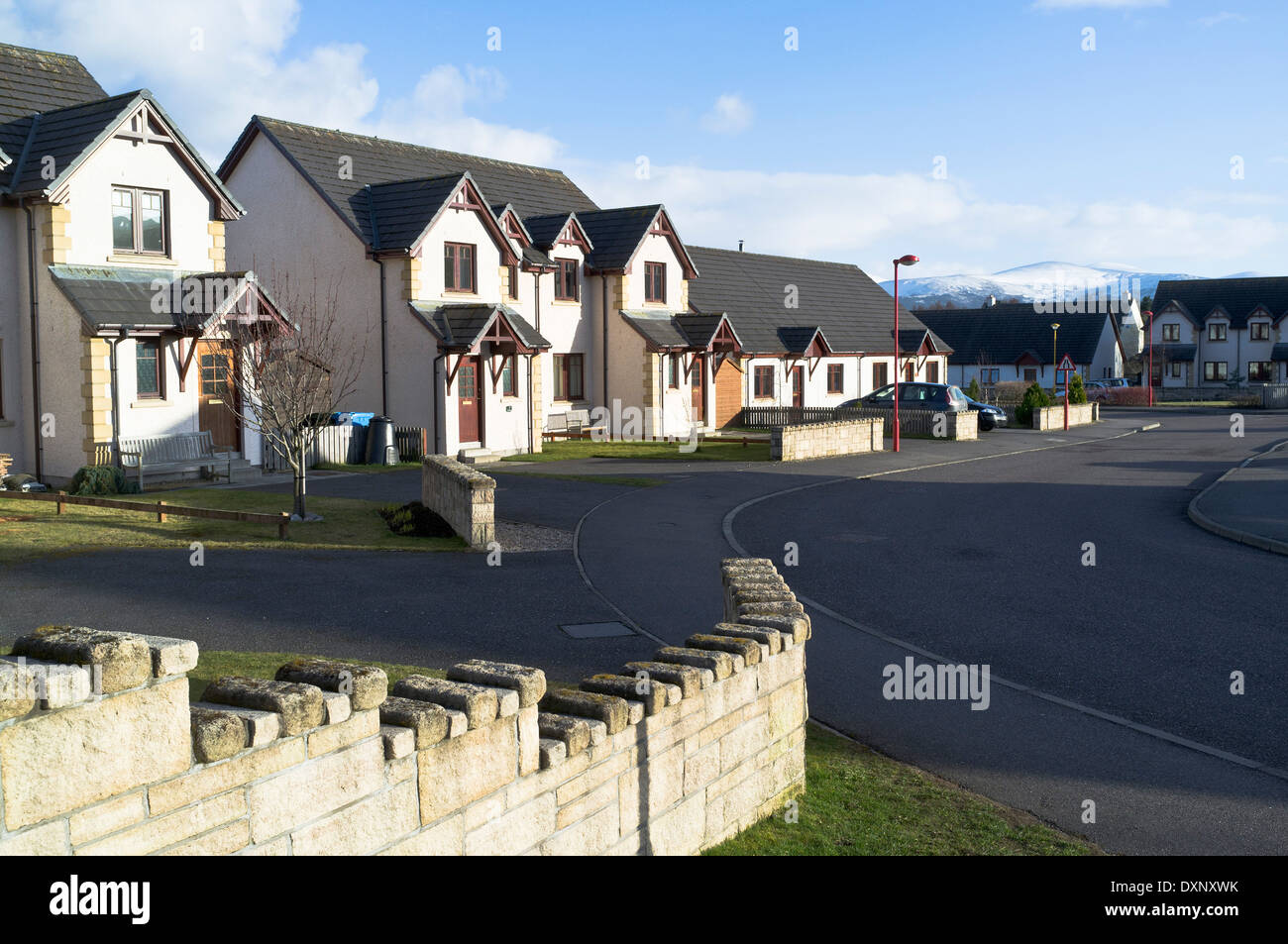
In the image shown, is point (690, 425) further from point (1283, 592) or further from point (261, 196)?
point (1283, 592)

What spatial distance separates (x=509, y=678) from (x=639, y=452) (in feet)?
99.4

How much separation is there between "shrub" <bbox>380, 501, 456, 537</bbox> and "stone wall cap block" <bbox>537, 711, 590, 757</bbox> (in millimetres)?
13972

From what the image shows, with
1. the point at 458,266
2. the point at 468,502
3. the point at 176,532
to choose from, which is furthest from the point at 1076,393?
the point at 176,532

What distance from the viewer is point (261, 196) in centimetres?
3509

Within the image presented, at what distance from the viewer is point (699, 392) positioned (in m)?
44.5

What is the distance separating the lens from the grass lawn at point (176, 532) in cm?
1755

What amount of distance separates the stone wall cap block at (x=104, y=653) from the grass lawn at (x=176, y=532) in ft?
44.4

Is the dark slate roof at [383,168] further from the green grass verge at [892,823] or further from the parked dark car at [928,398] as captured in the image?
the green grass verge at [892,823]

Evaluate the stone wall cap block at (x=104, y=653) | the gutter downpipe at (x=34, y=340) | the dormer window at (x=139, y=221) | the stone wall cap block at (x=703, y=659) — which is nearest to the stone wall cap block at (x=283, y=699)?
the stone wall cap block at (x=104, y=653)

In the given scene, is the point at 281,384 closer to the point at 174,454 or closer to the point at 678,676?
the point at 174,454

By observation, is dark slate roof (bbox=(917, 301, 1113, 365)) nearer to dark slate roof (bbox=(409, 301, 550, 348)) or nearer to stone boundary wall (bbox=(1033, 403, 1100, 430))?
stone boundary wall (bbox=(1033, 403, 1100, 430))

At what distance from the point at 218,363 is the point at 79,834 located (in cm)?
2482

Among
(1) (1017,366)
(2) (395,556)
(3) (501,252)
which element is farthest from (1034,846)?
(1) (1017,366)

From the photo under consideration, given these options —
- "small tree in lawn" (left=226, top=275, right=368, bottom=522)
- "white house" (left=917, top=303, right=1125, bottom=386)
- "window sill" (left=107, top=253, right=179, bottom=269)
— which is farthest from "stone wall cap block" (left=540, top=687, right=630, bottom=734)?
"white house" (left=917, top=303, right=1125, bottom=386)
